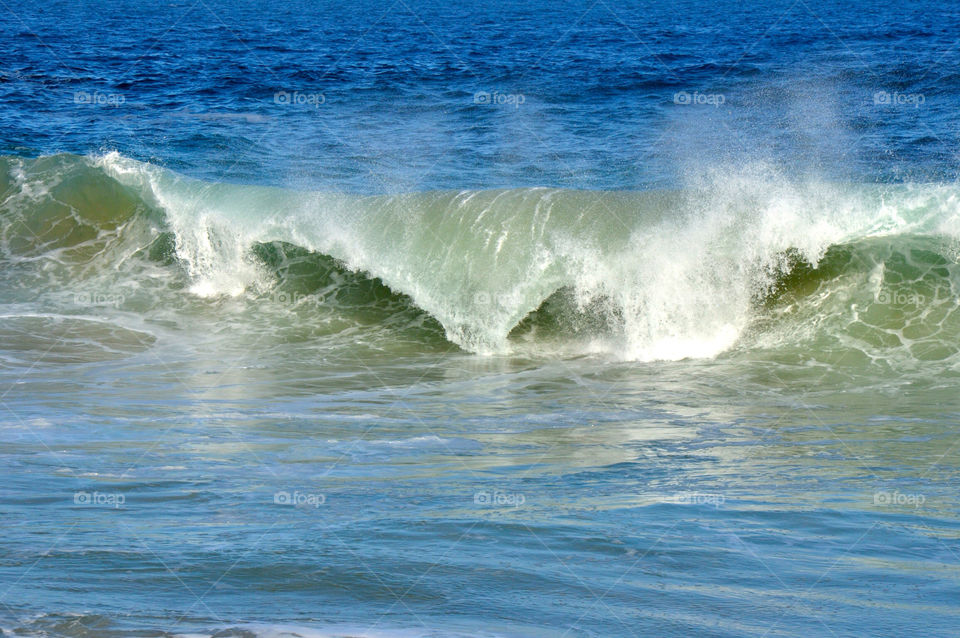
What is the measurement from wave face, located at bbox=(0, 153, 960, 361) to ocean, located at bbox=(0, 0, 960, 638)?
1.6 inches

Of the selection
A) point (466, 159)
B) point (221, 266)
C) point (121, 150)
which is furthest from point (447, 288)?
point (121, 150)

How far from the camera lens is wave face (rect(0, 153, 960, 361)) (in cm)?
1017

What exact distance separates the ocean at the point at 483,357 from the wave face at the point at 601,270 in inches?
1.6

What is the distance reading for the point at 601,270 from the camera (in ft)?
35.3

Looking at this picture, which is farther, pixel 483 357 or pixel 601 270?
pixel 601 270

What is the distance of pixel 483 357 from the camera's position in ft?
33.2

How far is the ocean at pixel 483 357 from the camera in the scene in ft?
13.8

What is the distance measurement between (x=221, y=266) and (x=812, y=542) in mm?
9623

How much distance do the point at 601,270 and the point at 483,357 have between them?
166cm

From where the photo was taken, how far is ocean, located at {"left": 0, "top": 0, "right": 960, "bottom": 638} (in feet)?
13.8

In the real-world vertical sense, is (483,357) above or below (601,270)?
below

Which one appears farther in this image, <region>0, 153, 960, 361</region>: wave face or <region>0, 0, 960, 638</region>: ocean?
<region>0, 153, 960, 361</region>: wave face

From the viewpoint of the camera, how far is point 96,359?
9.59 m

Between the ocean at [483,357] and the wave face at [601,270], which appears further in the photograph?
the wave face at [601,270]
